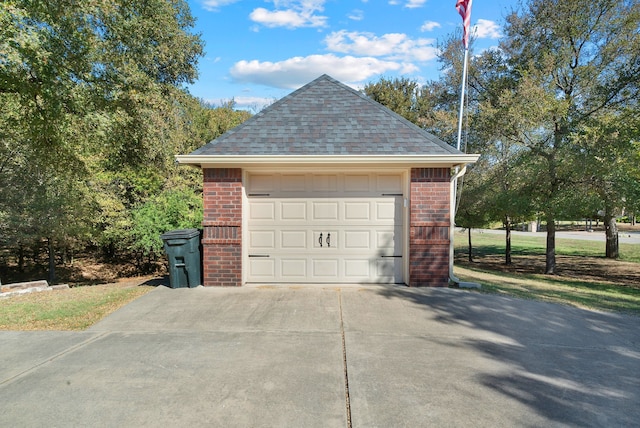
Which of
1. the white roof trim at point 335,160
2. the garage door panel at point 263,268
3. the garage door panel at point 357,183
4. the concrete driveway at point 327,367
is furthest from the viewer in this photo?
the garage door panel at point 263,268

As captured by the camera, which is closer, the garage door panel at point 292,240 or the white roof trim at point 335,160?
the white roof trim at point 335,160

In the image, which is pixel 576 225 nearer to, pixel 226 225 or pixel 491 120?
pixel 491 120

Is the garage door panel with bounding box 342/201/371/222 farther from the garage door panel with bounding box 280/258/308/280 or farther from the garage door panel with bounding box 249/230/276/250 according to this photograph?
the garage door panel with bounding box 249/230/276/250

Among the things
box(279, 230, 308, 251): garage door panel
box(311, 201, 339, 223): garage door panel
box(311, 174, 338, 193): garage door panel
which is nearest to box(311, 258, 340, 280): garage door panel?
box(279, 230, 308, 251): garage door panel

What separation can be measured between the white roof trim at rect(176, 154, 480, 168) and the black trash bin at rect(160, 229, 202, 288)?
1.39 metres

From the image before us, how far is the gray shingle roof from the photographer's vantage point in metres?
7.33

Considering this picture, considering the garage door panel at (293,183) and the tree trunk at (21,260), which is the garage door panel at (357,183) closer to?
the garage door panel at (293,183)

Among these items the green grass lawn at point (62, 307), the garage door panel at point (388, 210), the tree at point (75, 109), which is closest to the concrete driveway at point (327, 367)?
the green grass lawn at point (62, 307)

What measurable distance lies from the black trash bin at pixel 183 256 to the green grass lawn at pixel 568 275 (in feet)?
18.3

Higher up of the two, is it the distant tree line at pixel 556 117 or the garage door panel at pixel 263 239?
the distant tree line at pixel 556 117

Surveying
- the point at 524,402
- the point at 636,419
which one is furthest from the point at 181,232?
the point at 636,419

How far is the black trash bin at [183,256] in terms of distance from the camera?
7.32 metres

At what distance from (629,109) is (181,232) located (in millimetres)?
14722

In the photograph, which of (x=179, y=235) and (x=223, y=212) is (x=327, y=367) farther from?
(x=179, y=235)
